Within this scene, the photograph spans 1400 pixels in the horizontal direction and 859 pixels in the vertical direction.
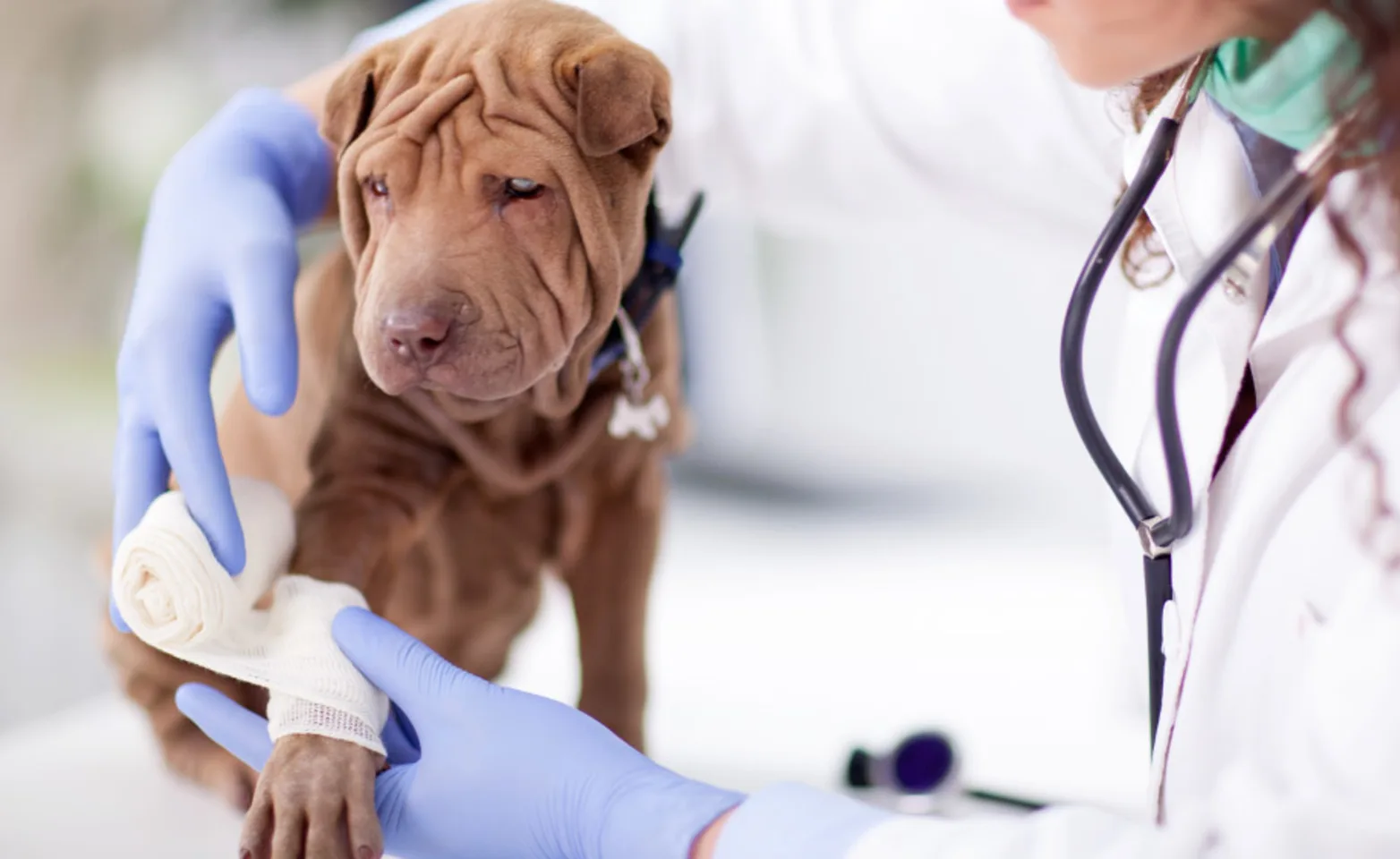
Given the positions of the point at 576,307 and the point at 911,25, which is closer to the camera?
the point at 576,307

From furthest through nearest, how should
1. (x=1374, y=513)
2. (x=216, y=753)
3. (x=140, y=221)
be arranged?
1. (x=140, y=221)
2. (x=216, y=753)
3. (x=1374, y=513)

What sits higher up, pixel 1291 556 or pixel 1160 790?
pixel 1291 556

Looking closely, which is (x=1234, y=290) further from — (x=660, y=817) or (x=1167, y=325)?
(x=660, y=817)

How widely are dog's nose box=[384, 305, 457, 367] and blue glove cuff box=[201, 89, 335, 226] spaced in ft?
0.94

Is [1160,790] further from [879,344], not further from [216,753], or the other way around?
[879,344]

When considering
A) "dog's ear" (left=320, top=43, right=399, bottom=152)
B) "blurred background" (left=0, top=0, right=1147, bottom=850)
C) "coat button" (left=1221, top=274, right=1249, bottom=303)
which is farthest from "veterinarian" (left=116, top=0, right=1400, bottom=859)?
"blurred background" (left=0, top=0, right=1147, bottom=850)

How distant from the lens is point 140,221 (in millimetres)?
1439

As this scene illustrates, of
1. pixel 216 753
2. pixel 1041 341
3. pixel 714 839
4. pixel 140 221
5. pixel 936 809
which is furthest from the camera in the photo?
pixel 1041 341

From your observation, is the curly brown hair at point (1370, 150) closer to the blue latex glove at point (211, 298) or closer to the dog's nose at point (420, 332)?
the dog's nose at point (420, 332)

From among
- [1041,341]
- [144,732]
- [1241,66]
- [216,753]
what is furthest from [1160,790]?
[1041,341]

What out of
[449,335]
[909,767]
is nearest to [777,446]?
[909,767]

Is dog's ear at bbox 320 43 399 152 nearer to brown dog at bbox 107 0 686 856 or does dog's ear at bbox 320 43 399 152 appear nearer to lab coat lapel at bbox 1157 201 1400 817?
brown dog at bbox 107 0 686 856

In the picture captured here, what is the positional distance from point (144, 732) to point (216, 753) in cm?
26

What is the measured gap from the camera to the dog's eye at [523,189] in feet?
2.44
